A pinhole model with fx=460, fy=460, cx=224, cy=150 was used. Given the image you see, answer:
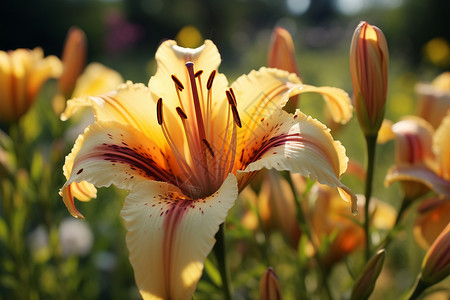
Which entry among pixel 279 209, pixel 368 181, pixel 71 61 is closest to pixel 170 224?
pixel 368 181

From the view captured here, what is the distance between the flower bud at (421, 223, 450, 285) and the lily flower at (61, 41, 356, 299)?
240mm

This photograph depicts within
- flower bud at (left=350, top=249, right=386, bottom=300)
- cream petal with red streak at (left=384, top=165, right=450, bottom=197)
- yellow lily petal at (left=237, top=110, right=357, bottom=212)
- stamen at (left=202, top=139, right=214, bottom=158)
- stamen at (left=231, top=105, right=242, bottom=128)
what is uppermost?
stamen at (left=231, top=105, right=242, bottom=128)

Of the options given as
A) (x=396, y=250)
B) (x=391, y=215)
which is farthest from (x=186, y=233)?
(x=396, y=250)

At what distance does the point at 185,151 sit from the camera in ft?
3.31

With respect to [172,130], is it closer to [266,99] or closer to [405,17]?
[266,99]

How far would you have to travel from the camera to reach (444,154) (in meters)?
1.10

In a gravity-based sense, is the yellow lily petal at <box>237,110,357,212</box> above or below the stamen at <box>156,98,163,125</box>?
below

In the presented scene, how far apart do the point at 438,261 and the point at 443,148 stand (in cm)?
36

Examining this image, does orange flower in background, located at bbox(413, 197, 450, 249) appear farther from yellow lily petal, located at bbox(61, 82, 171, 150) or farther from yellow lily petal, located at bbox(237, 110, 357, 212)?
yellow lily petal, located at bbox(61, 82, 171, 150)

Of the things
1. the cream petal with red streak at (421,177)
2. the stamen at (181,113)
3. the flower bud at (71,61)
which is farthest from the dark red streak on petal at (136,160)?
the flower bud at (71,61)

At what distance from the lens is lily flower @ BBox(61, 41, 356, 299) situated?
0.66 meters

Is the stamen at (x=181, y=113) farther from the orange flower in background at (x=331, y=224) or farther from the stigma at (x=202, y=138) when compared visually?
the orange flower in background at (x=331, y=224)

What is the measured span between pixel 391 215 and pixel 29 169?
1.12 metres

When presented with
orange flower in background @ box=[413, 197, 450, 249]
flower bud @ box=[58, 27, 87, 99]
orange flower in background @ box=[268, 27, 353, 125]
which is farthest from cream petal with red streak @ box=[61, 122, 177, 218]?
flower bud @ box=[58, 27, 87, 99]
